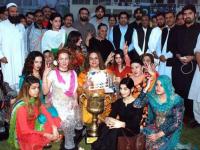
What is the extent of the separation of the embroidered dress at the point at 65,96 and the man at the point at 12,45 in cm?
172

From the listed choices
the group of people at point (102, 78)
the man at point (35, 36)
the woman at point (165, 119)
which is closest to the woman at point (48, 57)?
the group of people at point (102, 78)

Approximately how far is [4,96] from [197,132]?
2568mm

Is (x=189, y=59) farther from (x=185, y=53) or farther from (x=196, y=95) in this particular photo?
(x=196, y=95)

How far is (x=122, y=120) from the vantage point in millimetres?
4090

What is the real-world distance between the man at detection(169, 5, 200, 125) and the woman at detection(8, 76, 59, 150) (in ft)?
7.58

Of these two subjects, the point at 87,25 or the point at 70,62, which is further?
the point at 87,25

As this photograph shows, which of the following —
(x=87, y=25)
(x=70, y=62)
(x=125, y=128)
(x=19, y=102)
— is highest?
(x=87, y=25)

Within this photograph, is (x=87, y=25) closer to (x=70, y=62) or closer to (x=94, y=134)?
(x=70, y=62)

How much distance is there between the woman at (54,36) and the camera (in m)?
5.80

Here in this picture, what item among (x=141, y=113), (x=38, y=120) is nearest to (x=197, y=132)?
(x=141, y=113)

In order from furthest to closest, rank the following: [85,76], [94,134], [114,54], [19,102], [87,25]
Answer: [87,25] → [114,54] → [85,76] → [94,134] → [19,102]

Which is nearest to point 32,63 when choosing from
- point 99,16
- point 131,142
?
point 131,142

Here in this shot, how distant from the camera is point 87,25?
6836 mm

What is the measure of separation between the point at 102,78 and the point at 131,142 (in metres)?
1.41
